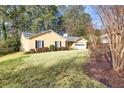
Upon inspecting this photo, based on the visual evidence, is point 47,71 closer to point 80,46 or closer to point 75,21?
point 80,46

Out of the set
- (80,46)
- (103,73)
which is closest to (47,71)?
(80,46)

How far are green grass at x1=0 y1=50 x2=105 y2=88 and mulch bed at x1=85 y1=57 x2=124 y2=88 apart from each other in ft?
0.20

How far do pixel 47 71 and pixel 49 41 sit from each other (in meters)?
0.37

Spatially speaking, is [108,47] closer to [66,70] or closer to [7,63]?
[66,70]

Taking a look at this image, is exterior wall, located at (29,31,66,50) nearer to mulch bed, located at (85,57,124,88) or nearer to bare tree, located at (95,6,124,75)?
mulch bed, located at (85,57,124,88)

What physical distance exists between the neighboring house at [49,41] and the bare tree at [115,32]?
12.8 inches

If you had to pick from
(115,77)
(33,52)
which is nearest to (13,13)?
(33,52)

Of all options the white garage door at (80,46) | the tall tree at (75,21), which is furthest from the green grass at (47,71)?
the tall tree at (75,21)

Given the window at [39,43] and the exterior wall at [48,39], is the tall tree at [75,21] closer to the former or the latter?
the exterior wall at [48,39]

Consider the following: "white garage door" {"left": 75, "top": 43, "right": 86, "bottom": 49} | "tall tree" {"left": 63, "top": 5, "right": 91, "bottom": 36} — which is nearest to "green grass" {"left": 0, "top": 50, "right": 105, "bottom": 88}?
"white garage door" {"left": 75, "top": 43, "right": 86, "bottom": 49}

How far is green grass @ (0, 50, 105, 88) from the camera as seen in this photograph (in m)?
4.44

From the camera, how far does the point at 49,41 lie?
455 cm

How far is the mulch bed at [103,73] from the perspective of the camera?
4.45 metres
